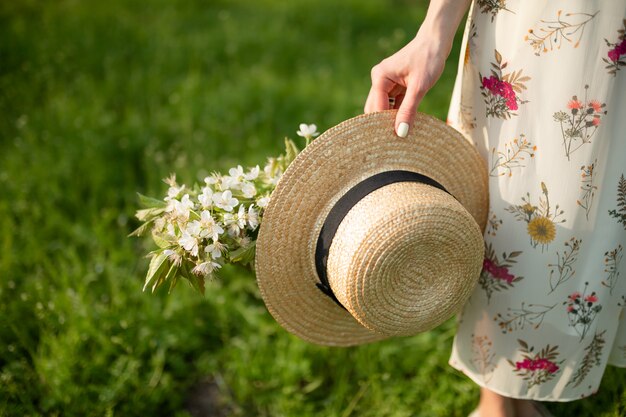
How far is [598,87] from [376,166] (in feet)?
2.11

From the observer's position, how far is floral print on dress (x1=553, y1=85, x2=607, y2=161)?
5.41 ft

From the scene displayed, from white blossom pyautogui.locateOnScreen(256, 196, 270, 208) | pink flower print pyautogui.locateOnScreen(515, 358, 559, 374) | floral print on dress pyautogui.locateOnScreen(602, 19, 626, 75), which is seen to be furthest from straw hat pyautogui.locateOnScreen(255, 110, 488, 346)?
floral print on dress pyautogui.locateOnScreen(602, 19, 626, 75)

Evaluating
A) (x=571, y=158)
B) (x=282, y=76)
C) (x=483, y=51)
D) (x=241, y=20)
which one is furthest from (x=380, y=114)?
(x=241, y=20)

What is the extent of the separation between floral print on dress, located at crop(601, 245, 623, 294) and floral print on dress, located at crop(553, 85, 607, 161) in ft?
1.12

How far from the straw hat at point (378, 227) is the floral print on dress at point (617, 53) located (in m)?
0.45

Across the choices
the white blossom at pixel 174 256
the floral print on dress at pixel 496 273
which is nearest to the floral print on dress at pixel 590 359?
the floral print on dress at pixel 496 273

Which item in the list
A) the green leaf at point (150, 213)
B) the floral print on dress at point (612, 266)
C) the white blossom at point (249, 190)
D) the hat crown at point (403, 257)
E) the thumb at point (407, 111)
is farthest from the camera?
the green leaf at point (150, 213)

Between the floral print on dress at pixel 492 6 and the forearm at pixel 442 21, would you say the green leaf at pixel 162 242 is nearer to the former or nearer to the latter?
the forearm at pixel 442 21

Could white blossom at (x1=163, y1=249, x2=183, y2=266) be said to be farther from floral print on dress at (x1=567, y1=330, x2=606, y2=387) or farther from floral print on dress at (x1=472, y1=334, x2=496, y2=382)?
floral print on dress at (x1=567, y1=330, x2=606, y2=387)

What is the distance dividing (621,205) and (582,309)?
344mm

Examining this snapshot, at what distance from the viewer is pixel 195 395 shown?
258cm

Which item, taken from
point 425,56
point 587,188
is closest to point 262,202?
point 425,56

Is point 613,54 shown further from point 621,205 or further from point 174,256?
point 174,256

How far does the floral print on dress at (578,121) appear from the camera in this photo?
5.41 ft
